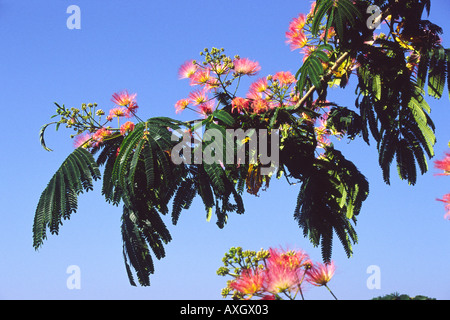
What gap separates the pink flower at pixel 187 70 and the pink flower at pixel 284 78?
631mm

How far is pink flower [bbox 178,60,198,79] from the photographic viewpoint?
3.84 metres

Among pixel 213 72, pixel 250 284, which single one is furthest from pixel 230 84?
pixel 250 284

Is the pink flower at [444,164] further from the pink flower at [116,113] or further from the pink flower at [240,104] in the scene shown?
the pink flower at [116,113]

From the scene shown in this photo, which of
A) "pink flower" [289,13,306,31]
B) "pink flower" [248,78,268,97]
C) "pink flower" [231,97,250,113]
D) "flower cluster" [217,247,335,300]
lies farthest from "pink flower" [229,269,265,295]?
"pink flower" [289,13,306,31]

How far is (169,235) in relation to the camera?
140 inches

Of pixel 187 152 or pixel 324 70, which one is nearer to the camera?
pixel 187 152

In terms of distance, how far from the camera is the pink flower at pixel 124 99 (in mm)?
3922

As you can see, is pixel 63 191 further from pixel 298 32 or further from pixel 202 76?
pixel 298 32

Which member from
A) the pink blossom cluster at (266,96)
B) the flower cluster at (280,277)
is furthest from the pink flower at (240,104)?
the flower cluster at (280,277)

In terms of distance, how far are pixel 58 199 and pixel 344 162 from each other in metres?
2.21

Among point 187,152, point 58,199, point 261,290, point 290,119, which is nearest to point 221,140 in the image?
point 187,152
